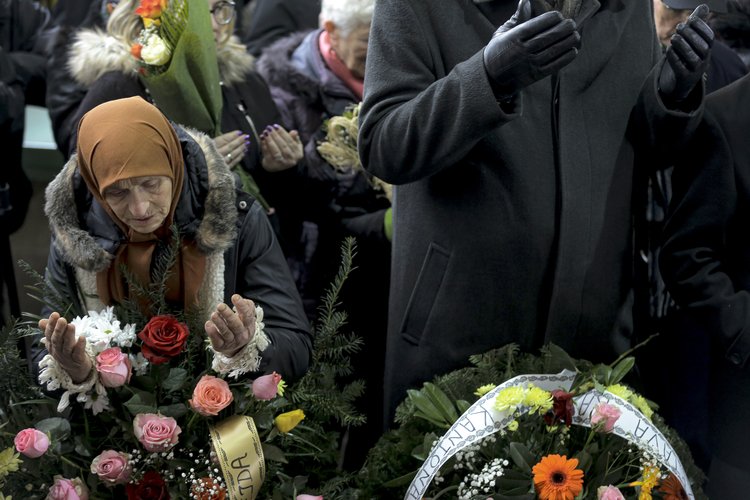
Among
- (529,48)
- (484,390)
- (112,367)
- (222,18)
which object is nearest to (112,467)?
(112,367)

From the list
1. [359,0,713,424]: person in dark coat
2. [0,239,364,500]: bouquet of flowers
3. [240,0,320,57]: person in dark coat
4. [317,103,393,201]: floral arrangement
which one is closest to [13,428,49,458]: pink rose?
[0,239,364,500]: bouquet of flowers

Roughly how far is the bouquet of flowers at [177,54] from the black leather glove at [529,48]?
1.08 metres

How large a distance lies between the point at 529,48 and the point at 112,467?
1.10 m

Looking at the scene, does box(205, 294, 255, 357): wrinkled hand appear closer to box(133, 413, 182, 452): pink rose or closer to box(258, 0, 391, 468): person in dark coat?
box(133, 413, 182, 452): pink rose

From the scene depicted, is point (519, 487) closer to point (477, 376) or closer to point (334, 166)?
point (477, 376)

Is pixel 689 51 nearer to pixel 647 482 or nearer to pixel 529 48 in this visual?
pixel 529 48

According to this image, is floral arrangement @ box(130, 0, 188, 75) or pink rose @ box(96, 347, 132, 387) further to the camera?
floral arrangement @ box(130, 0, 188, 75)

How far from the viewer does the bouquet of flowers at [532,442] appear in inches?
84.1

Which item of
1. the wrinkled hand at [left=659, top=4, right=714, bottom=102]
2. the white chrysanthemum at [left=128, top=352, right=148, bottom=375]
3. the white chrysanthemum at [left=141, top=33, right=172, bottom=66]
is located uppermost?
the wrinkled hand at [left=659, top=4, right=714, bottom=102]

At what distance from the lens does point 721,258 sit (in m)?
2.58

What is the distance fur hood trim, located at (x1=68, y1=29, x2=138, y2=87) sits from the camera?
10.5 ft

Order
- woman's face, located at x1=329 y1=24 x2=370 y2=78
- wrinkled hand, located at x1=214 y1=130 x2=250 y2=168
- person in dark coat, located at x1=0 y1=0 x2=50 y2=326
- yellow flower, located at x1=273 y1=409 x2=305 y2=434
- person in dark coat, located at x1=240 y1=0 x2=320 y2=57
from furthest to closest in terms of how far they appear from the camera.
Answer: person in dark coat, located at x1=240 y1=0 x2=320 y2=57 < person in dark coat, located at x1=0 y1=0 x2=50 y2=326 < woman's face, located at x1=329 y1=24 x2=370 y2=78 < wrinkled hand, located at x1=214 y1=130 x2=250 y2=168 < yellow flower, located at x1=273 y1=409 x2=305 y2=434

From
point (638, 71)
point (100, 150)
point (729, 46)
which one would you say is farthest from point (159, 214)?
point (729, 46)

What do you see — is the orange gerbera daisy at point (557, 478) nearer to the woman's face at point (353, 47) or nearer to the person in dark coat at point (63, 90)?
the woman's face at point (353, 47)
